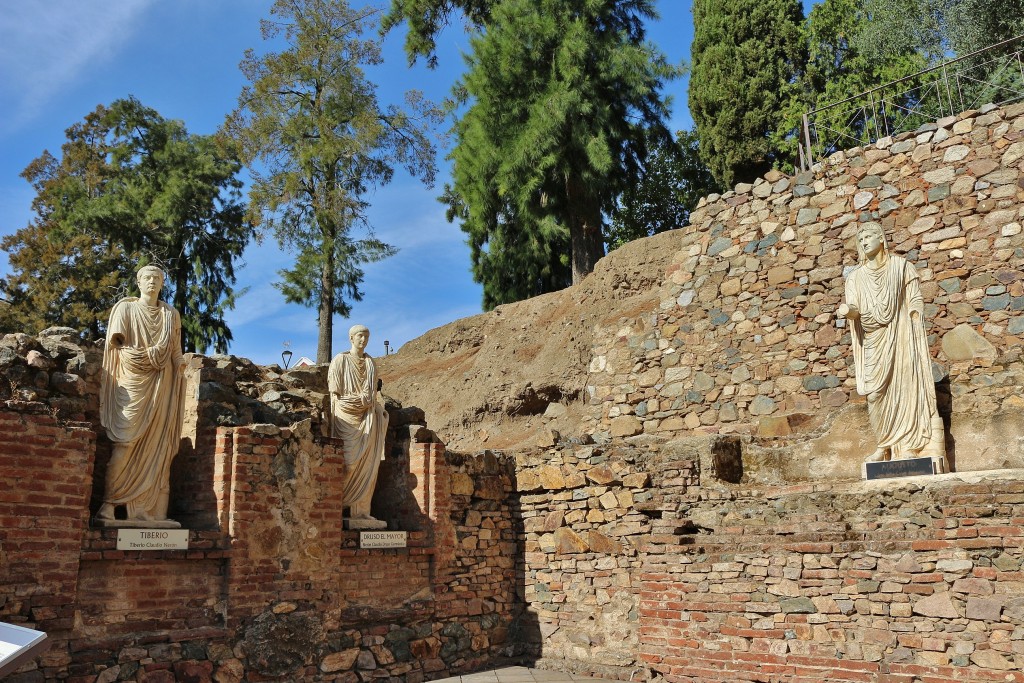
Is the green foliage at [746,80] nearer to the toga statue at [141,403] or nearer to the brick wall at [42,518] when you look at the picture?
the toga statue at [141,403]

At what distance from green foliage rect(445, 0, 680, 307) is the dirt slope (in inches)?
103

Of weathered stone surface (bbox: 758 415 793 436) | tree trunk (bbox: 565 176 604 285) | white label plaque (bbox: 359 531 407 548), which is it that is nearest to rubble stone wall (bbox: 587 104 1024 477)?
weathered stone surface (bbox: 758 415 793 436)

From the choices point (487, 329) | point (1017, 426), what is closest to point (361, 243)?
point (487, 329)

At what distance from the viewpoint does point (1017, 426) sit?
26.3ft

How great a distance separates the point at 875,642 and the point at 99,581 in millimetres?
5948

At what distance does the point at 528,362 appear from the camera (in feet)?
54.1

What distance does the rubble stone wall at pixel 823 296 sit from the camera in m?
9.73

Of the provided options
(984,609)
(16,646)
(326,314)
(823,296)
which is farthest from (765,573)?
(326,314)

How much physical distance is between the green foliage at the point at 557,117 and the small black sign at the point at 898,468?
39.5ft

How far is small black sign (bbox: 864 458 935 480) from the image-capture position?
7.84 meters

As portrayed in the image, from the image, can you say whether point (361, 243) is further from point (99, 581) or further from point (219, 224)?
point (99, 581)

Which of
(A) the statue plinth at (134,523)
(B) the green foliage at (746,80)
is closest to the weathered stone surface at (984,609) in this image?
(A) the statue plinth at (134,523)

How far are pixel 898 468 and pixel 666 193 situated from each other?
1811cm

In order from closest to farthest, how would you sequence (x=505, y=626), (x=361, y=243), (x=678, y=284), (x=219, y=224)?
(x=505, y=626) → (x=678, y=284) → (x=361, y=243) → (x=219, y=224)
